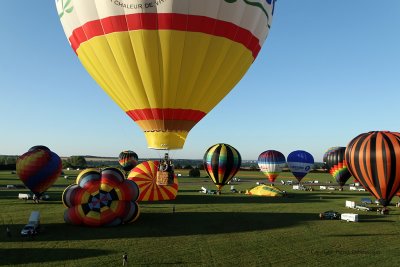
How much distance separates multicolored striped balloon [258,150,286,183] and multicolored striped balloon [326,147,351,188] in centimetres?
669

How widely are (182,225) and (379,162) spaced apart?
1502 centimetres

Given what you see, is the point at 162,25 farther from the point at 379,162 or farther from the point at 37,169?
the point at 37,169

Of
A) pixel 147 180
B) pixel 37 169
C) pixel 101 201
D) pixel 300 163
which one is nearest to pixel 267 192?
pixel 300 163

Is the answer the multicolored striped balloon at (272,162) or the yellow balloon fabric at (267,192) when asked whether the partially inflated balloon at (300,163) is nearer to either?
the multicolored striped balloon at (272,162)

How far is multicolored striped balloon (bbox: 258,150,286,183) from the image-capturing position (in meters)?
50.9

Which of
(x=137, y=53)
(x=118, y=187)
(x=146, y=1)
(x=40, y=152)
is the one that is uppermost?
(x=146, y=1)

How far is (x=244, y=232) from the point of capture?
20.1 metres

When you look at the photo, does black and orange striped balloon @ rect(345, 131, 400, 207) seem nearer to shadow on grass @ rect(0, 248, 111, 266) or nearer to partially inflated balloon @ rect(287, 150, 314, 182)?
shadow on grass @ rect(0, 248, 111, 266)

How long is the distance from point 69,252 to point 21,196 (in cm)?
2077

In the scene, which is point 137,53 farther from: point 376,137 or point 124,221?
point 376,137

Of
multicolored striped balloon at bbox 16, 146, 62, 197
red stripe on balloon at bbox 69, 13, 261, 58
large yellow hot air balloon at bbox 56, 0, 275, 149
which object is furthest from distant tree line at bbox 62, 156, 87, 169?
red stripe on balloon at bbox 69, 13, 261, 58

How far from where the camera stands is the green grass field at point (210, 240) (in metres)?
14.9

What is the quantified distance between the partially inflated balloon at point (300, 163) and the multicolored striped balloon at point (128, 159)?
99.0ft

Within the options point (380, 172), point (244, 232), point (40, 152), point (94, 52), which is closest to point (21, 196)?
point (40, 152)
